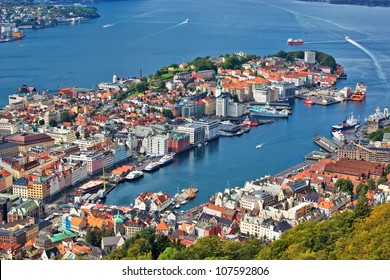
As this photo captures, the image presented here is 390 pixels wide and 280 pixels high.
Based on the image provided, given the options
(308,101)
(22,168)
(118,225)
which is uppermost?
(118,225)

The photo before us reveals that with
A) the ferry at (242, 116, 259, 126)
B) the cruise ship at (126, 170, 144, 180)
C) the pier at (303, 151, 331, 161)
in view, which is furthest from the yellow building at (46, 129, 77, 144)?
the pier at (303, 151, 331, 161)

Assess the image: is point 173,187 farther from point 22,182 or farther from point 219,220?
point 22,182

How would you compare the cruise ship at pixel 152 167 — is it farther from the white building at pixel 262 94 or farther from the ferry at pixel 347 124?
the white building at pixel 262 94

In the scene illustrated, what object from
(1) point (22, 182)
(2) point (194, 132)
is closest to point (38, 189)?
(1) point (22, 182)

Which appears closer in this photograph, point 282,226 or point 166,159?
point 282,226
